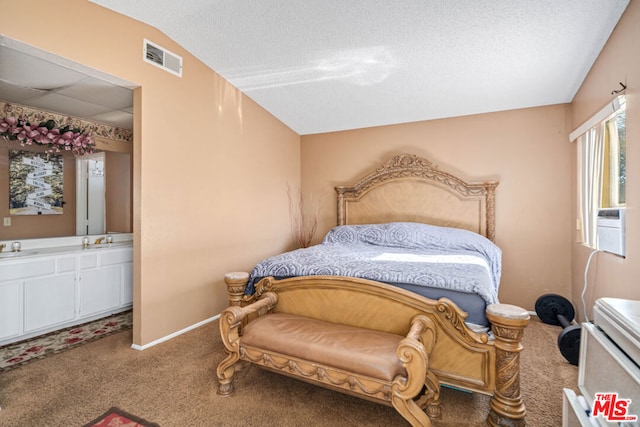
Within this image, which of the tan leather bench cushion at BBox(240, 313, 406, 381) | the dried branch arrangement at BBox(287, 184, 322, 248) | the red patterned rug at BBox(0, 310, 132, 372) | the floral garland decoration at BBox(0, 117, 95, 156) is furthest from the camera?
the dried branch arrangement at BBox(287, 184, 322, 248)

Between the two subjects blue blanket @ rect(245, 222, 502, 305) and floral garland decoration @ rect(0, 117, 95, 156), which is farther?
floral garland decoration @ rect(0, 117, 95, 156)

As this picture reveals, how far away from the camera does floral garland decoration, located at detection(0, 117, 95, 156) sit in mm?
2865

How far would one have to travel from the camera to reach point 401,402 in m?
1.37

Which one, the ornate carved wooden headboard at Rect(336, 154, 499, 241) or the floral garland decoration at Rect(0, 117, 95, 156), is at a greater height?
the floral garland decoration at Rect(0, 117, 95, 156)

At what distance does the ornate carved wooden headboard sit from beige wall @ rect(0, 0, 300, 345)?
1343mm

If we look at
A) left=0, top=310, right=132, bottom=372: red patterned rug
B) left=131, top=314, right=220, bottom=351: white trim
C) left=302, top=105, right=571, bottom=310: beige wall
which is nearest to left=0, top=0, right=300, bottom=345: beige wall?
left=131, top=314, right=220, bottom=351: white trim

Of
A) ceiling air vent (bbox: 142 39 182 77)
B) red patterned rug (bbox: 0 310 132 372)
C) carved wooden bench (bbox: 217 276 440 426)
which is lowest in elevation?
red patterned rug (bbox: 0 310 132 372)

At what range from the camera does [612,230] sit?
2074mm

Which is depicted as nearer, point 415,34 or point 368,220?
point 415,34

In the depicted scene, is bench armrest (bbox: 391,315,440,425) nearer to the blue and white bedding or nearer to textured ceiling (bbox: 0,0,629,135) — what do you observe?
the blue and white bedding

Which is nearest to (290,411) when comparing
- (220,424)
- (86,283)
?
(220,424)

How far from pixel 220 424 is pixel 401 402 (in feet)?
3.21

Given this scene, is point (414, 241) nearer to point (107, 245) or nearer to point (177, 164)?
point (177, 164)

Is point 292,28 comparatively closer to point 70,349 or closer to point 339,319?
point 339,319
